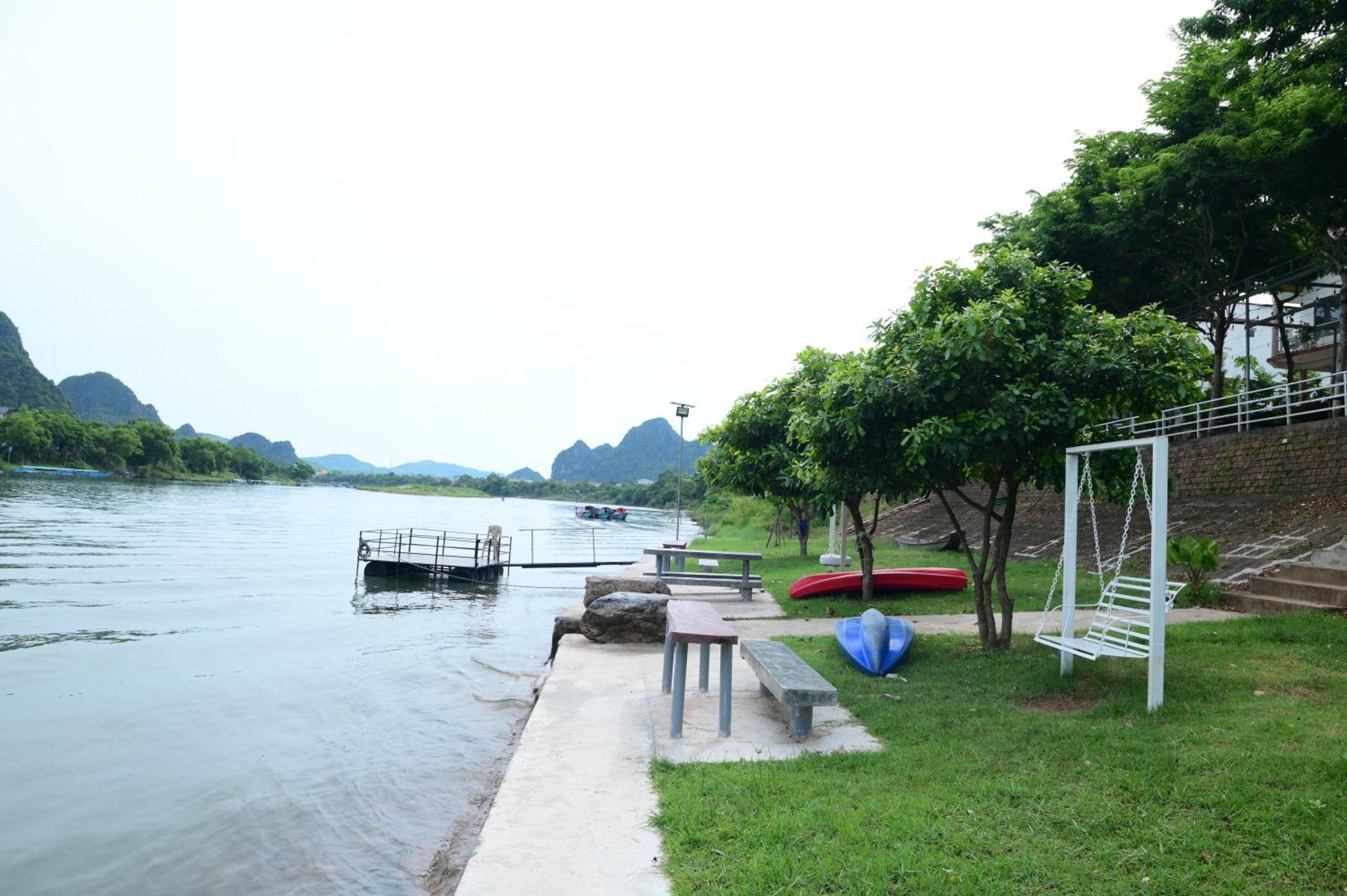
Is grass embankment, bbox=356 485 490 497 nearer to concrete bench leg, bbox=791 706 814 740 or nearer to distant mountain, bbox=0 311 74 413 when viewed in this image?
distant mountain, bbox=0 311 74 413

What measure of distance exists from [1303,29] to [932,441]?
4.64 meters

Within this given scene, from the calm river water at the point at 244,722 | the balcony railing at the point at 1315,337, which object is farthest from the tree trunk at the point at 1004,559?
the balcony railing at the point at 1315,337

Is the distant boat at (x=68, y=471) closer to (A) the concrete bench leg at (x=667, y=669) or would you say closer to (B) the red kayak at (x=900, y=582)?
(B) the red kayak at (x=900, y=582)

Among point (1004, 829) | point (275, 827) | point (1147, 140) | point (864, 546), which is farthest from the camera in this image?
point (1147, 140)

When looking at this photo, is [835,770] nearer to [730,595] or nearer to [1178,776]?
[1178,776]

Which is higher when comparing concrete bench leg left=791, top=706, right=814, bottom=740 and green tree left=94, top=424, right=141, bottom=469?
green tree left=94, top=424, right=141, bottom=469

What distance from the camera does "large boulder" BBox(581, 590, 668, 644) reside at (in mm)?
10039

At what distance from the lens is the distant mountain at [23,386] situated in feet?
412

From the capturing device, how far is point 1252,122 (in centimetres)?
1622

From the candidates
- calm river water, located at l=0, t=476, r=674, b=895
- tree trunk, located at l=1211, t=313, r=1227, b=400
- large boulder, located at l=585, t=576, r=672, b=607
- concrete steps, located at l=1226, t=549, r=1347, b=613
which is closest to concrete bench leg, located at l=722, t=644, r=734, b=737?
calm river water, located at l=0, t=476, r=674, b=895

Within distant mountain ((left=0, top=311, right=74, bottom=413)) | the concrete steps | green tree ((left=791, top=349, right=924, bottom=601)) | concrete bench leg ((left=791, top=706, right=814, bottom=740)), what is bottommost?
concrete bench leg ((left=791, top=706, right=814, bottom=740))

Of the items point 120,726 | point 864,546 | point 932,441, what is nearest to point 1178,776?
point 932,441

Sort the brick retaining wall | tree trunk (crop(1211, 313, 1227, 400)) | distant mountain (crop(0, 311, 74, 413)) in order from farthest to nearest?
distant mountain (crop(0, 311, 74, 413))
tree trunk (crop(1211, 313, 1227, 400))
the brick retaining wall

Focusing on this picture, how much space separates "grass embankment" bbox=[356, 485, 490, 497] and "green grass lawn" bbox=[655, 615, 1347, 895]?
171250mm
